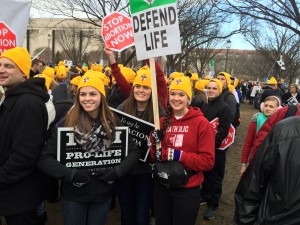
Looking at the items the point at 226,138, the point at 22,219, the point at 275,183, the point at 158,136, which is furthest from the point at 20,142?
the point at 226,138

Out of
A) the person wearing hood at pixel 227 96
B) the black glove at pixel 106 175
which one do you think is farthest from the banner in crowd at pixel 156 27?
the person wearing hood at pixel 227 96

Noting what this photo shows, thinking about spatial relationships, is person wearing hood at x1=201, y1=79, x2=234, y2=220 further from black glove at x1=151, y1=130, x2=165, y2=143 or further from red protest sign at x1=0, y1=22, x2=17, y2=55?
red protest sign at x1=0, y1=22, x2=17, y2=55

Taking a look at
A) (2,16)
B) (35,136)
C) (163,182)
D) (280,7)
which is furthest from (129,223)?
(280,7)

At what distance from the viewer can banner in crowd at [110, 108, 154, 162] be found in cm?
343

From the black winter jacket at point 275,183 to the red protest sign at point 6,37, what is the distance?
3298mm

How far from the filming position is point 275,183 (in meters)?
2.01

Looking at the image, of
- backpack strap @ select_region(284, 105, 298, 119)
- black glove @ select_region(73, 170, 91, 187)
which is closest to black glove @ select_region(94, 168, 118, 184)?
black glove @ select_region(73, 170, 91, 187)

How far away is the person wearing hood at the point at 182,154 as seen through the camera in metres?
2.99

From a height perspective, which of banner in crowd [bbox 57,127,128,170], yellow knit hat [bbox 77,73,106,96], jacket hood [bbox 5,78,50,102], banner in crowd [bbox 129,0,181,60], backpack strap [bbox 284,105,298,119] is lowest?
banner in crowd [bbox 57,127,128,170]

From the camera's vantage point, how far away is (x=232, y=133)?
512 centimetres

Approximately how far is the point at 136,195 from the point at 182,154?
921 millimetres

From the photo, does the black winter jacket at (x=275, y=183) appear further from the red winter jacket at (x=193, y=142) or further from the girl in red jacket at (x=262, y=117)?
the girl in red jacket at (x=262, y=117)

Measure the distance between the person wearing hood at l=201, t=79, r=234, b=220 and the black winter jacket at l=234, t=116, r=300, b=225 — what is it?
2.47 metres

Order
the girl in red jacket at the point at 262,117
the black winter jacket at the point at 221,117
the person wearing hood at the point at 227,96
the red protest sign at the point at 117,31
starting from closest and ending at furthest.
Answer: the girl in red jacket at the point at 262,117, the black winter jacket at the point at 221,117, the red protest sign at the point at 117,31, the person wearing hood at the point at 227,96
